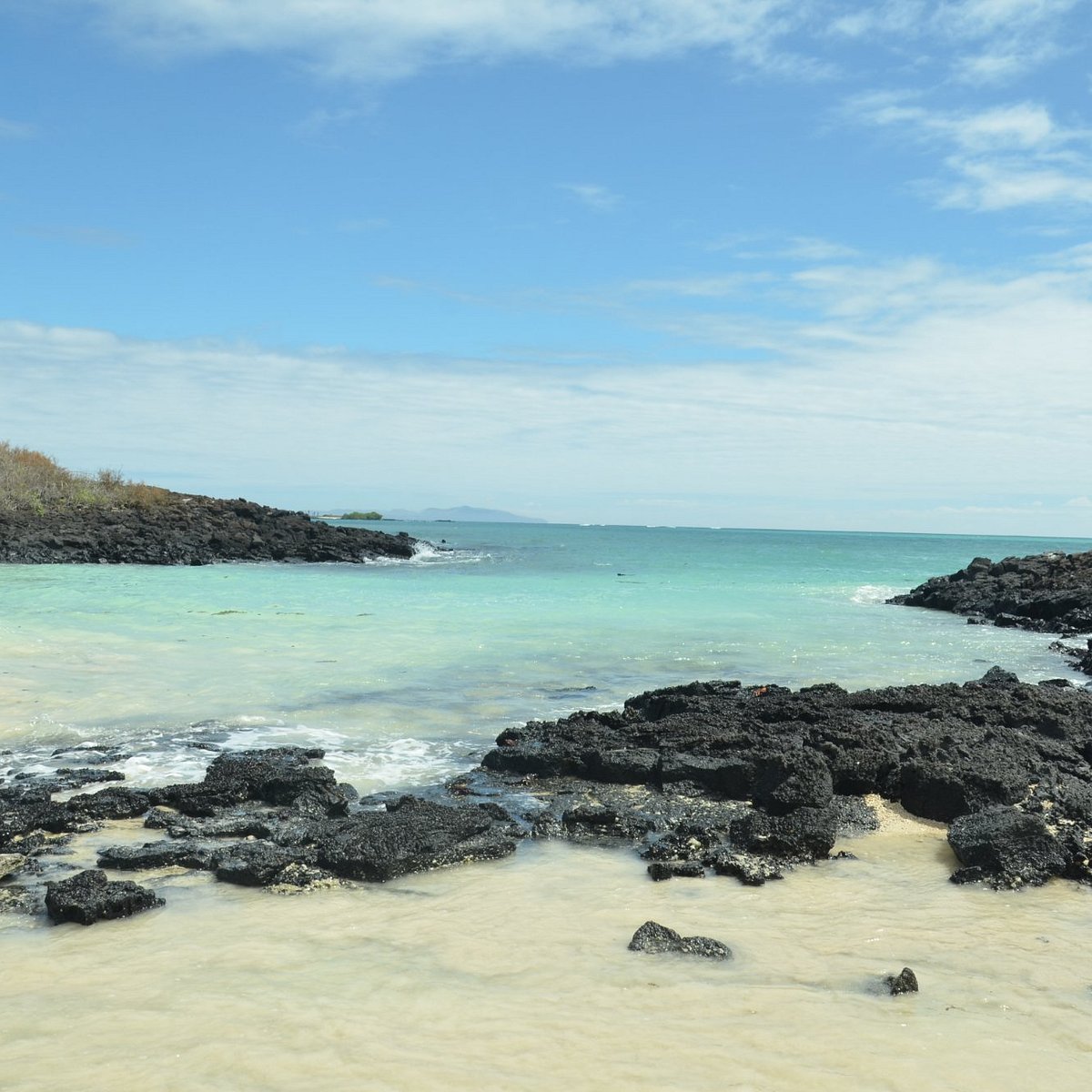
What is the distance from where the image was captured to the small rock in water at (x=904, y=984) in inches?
193

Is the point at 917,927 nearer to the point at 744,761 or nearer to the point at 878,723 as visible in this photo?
the point at 744,761

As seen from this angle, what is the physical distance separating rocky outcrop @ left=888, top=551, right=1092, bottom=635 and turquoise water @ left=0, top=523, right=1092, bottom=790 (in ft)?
4.93

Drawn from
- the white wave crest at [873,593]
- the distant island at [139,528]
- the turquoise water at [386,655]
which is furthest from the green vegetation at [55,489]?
the white wave crest at [873,593]

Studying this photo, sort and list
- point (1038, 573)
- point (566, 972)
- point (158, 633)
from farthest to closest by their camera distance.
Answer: point (1038, 573) → point (158, 633) → point (566, 972)

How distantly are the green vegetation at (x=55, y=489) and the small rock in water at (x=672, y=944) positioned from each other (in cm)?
4777

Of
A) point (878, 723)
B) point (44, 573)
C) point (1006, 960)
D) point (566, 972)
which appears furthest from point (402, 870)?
point (44, 573)

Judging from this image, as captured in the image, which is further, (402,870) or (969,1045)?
(402,870)

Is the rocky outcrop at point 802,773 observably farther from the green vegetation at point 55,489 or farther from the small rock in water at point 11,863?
the green vegetation at point 55,489

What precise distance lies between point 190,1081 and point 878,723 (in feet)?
27.3

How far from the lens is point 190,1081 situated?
401cm

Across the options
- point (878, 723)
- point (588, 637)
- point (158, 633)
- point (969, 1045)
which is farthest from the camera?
point (588, 637)

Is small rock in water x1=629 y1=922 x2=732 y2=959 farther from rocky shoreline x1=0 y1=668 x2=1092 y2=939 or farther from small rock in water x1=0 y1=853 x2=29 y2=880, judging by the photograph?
small rock in water x1=0 y1=853 x2=29 y2=880

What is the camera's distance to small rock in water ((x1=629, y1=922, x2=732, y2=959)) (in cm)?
532

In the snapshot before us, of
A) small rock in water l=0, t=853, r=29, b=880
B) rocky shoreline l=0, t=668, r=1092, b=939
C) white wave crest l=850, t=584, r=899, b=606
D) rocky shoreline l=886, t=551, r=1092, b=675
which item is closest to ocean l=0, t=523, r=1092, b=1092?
rocky shoreline l=0, t=668, r=1092, b=939
